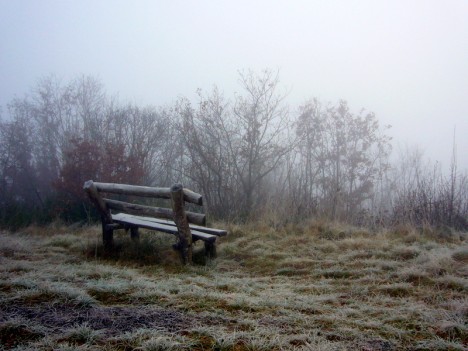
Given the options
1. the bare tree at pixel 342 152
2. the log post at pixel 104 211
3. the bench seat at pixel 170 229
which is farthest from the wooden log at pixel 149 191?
the bare tree at pixel 342 152

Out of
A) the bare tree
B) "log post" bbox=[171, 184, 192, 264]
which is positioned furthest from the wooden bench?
the bare tree

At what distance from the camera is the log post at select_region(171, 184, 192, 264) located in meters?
5.20

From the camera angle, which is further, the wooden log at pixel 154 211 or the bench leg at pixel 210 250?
the bench leg at pixel 210 250

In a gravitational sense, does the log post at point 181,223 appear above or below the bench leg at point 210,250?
above

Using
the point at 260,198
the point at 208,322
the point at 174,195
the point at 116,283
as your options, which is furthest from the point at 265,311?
the point at 260,198

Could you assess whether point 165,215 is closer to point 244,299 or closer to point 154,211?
point 154,211

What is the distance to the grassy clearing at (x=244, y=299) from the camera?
8.79ft

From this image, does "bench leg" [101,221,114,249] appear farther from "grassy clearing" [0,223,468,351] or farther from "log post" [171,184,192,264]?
A: "log post" [171,184,192,264]

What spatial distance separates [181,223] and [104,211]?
165 cm

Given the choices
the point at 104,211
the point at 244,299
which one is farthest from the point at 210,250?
the point at 244,299

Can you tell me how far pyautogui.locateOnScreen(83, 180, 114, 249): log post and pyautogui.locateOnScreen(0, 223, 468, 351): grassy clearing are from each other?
166mm

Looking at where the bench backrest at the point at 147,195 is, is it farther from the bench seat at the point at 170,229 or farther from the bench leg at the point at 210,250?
the bench leg at the point at 210,250

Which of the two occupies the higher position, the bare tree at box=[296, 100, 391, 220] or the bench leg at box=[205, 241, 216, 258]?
the bare tree at box=[296, 100, 391, 220]

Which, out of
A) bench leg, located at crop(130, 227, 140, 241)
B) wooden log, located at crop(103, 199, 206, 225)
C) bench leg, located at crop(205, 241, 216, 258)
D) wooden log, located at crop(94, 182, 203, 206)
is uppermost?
wooden log, located at crop(94, 182, 203, 206)
